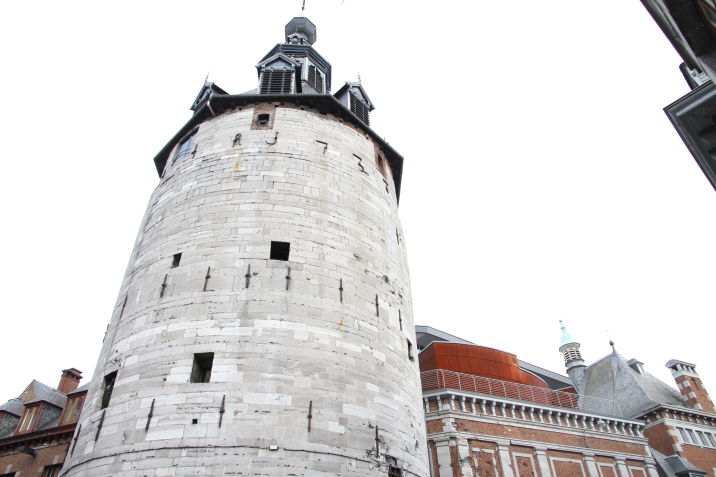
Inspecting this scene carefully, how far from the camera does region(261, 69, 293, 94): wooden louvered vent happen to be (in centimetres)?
1709

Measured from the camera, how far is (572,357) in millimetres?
45531

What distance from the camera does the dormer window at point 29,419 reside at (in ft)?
68.5

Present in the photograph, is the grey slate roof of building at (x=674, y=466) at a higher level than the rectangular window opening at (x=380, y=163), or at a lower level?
lower

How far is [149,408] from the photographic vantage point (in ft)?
29.8

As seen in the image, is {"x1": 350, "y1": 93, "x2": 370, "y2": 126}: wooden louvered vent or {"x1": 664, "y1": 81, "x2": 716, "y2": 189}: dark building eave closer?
{"x1": 664, "y1": 81, "x2": 716, "y2": 189}: dark building eave

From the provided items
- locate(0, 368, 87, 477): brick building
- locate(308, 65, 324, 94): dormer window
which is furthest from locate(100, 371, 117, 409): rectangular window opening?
locate(308, 65, 324, 94): dormer window

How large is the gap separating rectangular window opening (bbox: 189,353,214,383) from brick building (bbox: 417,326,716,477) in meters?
12.1

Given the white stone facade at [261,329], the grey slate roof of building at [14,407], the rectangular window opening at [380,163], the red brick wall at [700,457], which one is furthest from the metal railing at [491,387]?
the grey slate roof of building at [14,407]

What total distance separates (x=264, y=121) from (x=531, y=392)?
60.5ft

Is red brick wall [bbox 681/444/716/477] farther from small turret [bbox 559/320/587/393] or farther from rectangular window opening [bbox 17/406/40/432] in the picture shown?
rectangular window opening [bbox 17/406/40/432]

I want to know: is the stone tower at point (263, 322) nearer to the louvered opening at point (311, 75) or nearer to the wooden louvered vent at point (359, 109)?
the wooden louvered vent at point (359, 109)

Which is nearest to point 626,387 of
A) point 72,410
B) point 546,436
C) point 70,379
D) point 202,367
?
point 546,436

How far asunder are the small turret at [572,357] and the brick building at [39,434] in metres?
38.7

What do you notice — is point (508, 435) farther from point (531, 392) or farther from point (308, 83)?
point (308, 83)
